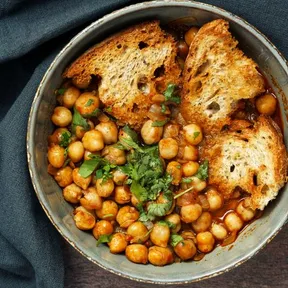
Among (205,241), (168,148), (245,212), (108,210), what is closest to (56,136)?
(108,210)

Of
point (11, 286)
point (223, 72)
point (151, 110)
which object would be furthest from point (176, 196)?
point (11, 286)

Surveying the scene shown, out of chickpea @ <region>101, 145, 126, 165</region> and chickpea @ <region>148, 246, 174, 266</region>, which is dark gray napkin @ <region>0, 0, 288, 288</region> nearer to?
chickpea @ <region>101, 145, 126, 165</region>

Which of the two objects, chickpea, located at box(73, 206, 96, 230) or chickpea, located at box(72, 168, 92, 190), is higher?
chickpea, located at box(72, 168, 92, 190)

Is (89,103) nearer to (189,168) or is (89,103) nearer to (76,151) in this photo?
(76,151)

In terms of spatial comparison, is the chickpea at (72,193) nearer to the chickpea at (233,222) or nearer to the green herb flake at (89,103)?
the green herb flake at (89,103)

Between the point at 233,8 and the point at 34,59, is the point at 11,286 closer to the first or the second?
the point at 34,59

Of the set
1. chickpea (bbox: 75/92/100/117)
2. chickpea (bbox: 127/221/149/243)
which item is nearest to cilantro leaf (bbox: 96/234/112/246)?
chickpea (bbox: 127/221/149/243)

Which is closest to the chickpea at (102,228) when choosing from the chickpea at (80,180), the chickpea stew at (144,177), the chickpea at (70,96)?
the chickpea stew at (144,177)
